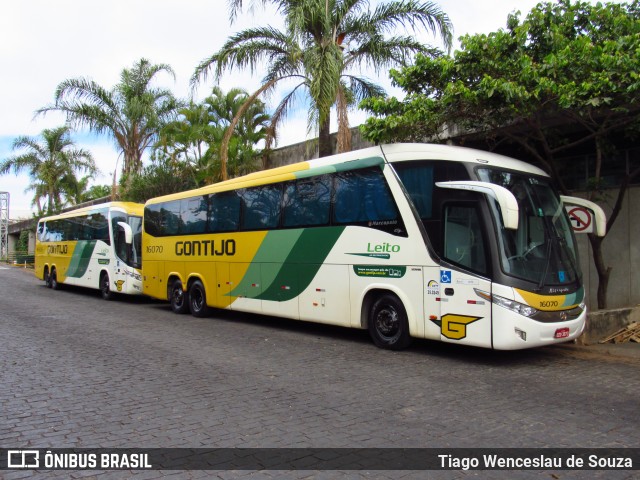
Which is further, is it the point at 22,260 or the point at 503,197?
the point at 22,260

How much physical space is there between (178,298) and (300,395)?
943 centimetres

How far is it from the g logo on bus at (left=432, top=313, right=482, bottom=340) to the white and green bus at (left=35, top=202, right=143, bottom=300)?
11.9 m

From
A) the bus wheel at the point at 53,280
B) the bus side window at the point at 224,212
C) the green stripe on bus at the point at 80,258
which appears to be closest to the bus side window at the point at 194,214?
the bus side window at the point at 224,212

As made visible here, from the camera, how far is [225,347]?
962cm

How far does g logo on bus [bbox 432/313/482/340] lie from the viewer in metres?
8.17

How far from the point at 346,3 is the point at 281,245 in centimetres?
699

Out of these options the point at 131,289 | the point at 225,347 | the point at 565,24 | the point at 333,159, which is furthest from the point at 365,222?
the point at 131,289

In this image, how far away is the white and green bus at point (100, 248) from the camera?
17875 millimetres

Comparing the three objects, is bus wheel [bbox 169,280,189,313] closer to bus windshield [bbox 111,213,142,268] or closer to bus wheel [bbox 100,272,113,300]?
bus windshield [bbox 111,213,142,268]

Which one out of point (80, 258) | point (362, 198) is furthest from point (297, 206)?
point (80, 258)

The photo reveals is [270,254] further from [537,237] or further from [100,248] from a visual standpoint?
[100,248]

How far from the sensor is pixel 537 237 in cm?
833

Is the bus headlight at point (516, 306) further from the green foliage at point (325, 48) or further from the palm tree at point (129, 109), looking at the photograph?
the palm tree at point (129, 109)

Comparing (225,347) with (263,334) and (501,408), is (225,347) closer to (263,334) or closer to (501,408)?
(263,334)
